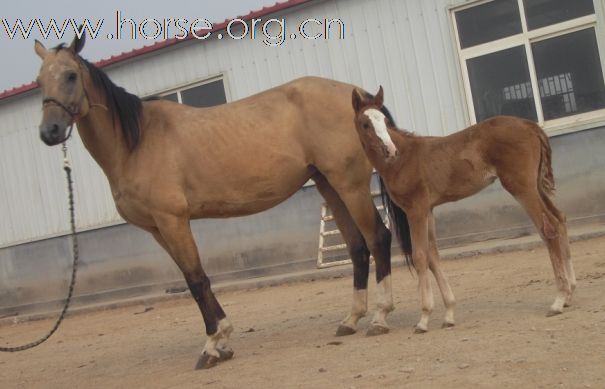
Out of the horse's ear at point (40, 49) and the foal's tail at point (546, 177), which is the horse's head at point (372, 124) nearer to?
the foal's tail at point (546, 177)

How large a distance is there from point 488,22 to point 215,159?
19.8 feet

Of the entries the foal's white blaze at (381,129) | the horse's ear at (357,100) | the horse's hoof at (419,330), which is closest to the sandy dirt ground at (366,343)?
the horse's hoof at (419,330)

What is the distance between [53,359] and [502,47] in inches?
285

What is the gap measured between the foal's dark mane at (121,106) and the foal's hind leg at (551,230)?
3.13m

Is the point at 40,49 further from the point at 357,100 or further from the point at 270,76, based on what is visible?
the point at 270,76

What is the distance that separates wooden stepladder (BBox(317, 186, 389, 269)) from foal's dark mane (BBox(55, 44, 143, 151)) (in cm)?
558

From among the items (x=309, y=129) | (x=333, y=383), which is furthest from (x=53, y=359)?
(x=333, y=383)

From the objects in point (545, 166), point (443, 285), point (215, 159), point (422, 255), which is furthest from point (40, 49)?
point (545, 166)

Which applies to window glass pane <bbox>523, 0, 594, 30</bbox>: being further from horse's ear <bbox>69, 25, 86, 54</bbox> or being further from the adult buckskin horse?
horse's ear <bbox>69, 25, 86, 54</bbox>

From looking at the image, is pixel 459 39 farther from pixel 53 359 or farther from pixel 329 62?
pixel 53 359

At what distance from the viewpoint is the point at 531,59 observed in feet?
36.4

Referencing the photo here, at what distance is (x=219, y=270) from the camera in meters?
13.6

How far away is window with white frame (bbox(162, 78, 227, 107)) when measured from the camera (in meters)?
13.4

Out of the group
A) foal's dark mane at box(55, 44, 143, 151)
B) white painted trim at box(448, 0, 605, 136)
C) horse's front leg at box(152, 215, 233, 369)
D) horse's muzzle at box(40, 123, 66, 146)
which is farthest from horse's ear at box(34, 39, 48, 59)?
white painted trim at box(448, 0, 605, 136)
